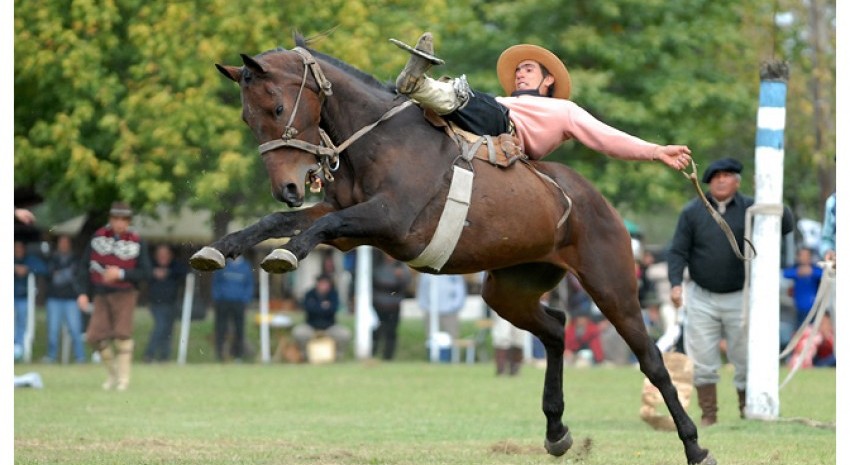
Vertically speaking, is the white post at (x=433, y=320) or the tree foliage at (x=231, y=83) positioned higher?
the tree foliage at (x=231, y=83)

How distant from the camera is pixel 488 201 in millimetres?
9078

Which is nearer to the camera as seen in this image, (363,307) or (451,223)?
(451,223)

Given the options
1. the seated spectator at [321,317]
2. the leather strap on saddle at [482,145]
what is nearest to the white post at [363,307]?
the seated spectator at [321,317]

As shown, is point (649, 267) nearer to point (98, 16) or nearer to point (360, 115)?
point (98, 16)

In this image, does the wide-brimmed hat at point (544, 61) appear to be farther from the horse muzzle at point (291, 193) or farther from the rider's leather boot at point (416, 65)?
the horse muzzle at point (291, 193)

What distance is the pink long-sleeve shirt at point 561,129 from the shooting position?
9602 millimetres

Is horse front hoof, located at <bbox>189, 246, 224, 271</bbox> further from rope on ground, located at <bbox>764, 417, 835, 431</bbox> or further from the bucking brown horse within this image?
rope on ground, located at <bbox>764, 417, 835, 431</bbox>

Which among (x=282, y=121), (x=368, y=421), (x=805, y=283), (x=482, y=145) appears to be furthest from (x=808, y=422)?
(x=805, y=283)

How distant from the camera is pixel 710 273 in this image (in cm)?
1336

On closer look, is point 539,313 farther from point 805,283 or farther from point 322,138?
point 805,283

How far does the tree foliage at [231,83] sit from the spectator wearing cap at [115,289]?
3704 millimetres

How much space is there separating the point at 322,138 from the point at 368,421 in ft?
17.8

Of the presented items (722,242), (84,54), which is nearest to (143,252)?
(84,54)

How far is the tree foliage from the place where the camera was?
76.6 feet
